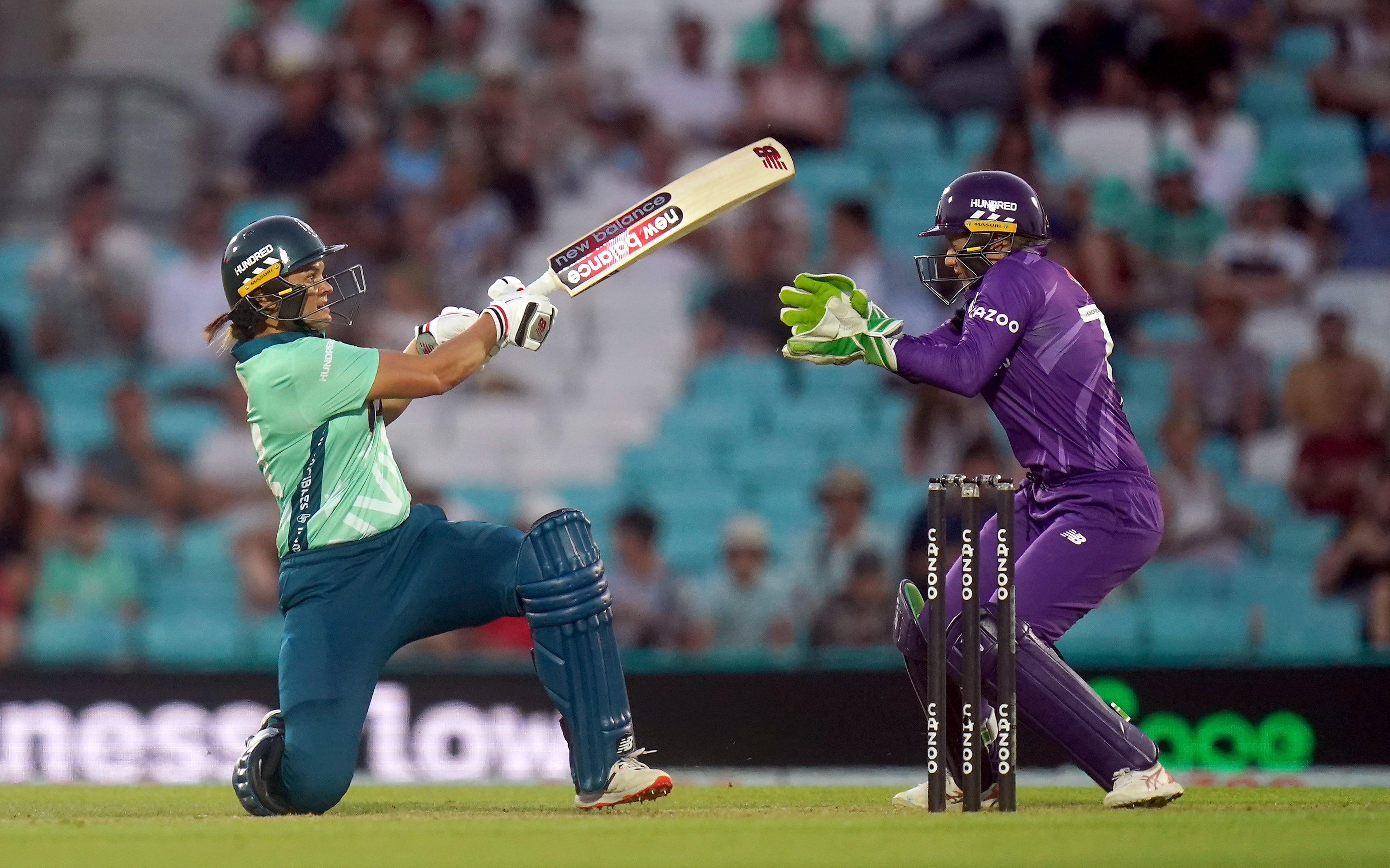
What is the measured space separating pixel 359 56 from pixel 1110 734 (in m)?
7.54

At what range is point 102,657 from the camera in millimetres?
8703

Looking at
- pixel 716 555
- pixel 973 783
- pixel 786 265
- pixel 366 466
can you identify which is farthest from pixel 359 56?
pixel 973 783

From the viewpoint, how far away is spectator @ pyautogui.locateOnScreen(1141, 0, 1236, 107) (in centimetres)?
1053

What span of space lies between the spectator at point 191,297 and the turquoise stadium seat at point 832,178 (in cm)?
339

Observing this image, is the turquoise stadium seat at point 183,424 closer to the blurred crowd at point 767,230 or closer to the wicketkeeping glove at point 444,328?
the blurred crowd at point 767,230

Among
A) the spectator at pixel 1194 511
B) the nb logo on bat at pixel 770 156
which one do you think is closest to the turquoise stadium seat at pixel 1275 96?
the spectator at pixel 1194 511

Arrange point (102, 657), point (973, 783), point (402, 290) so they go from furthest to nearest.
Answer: point (402, 290) < point (102, 657) < point (973, 783)

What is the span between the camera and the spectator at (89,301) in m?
9.91

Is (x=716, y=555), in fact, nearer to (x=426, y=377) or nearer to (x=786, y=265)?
(x=786, y=265)

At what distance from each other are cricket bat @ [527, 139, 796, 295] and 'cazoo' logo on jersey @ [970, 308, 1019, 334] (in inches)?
34.9

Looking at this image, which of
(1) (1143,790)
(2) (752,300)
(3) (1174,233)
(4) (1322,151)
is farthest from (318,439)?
(4) (1322,151)

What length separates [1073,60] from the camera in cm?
1055

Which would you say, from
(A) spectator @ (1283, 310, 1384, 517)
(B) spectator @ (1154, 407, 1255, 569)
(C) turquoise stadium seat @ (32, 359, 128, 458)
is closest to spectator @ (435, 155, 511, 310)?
(C) turquoise stadium seat @ (32, 359, 128, 458)

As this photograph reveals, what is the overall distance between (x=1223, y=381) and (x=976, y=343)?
17.5 ft
